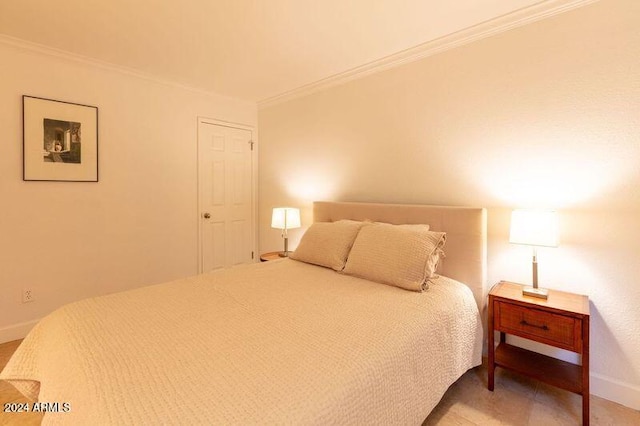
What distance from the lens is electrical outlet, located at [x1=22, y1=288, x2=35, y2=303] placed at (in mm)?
2553

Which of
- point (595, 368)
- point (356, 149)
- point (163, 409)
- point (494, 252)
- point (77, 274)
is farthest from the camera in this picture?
point (356, 149)

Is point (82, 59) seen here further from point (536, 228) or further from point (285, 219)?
point (536, 228)

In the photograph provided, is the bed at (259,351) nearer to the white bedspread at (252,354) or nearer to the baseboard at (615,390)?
the white bedspread at (252,354)

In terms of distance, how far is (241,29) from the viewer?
7.37 ft

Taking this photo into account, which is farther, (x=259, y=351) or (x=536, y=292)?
(x=536, y=292)

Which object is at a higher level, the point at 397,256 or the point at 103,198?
the point at 103,198

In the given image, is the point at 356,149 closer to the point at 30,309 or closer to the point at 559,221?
the point at 559,221

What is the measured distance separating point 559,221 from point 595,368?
91cm

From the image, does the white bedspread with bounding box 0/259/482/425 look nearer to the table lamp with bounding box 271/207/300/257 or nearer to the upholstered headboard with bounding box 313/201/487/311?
the upholstered headboard with bounding box 313/201/487/311

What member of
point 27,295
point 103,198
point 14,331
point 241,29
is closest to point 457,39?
point 241,29

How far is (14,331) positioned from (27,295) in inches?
11.6

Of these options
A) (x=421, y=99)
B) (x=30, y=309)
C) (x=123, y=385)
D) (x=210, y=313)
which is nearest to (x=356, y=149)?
(x=421, y=99)

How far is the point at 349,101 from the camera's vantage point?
3045 mm

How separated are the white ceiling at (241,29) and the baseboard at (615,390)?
2311 mm
